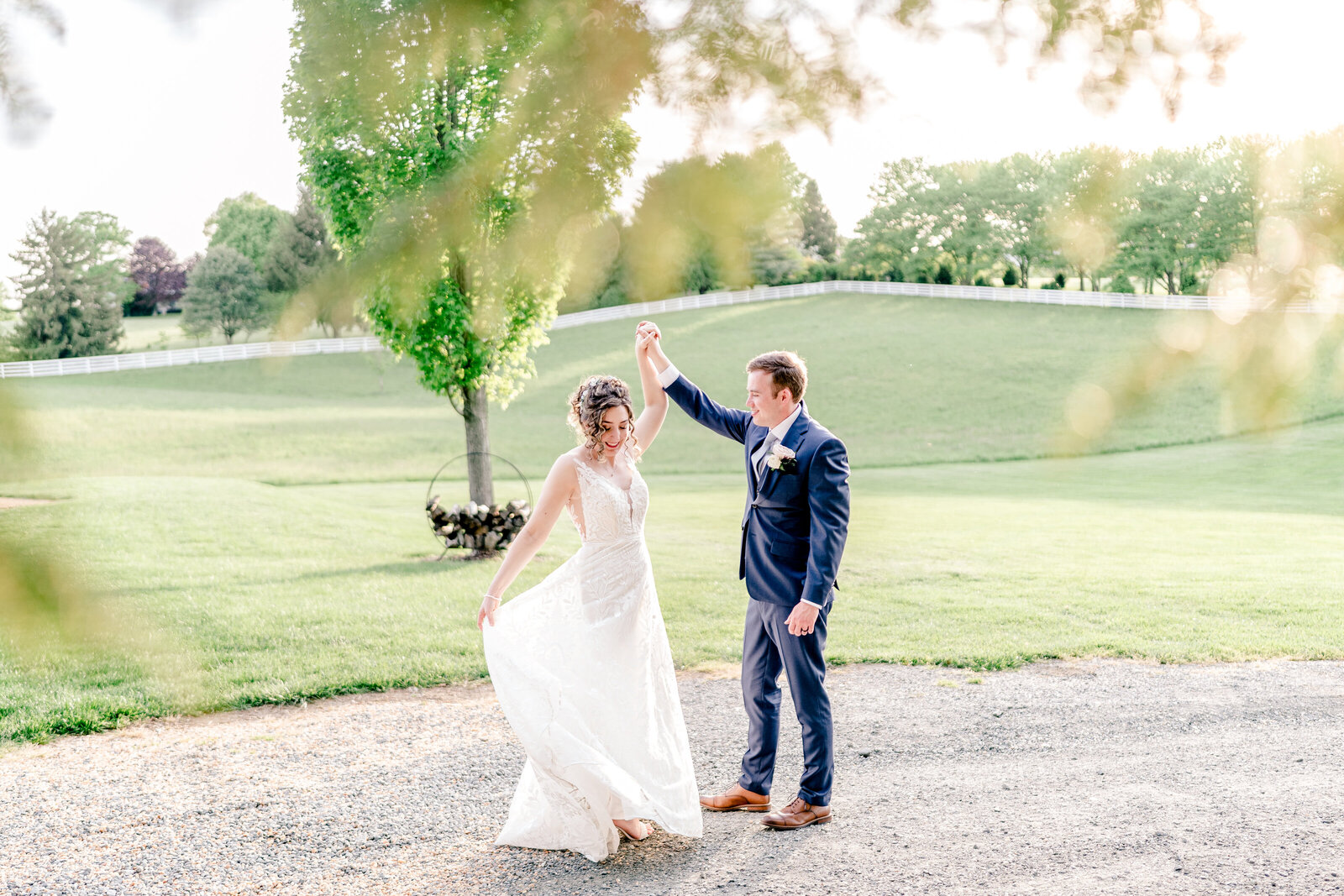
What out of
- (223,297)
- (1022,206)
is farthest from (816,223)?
(223,297)

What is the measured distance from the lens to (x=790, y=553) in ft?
14.0

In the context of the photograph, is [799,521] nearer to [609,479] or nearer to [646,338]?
[609,479]

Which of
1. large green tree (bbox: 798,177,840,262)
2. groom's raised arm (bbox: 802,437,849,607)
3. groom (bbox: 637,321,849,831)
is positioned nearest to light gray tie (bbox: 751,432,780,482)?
groom (bbox: 637,321,849,831)

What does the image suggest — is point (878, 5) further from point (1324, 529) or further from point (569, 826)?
point (1324, 529)

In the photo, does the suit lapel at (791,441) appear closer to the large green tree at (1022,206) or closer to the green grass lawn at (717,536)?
the green grass lawn at (717,536)

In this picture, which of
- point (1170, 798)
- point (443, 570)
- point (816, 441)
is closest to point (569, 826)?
point (816, 441)

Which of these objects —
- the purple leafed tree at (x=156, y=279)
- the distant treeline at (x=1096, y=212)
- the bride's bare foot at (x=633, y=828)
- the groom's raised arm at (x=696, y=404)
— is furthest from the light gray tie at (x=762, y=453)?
the purple leafed tree at (x=156, y=279)

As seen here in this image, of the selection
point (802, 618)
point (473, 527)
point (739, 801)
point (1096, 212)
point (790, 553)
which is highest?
point (1096, 212)

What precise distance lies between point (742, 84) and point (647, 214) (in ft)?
0.70

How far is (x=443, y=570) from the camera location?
11.8 meters

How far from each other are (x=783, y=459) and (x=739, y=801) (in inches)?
70.0

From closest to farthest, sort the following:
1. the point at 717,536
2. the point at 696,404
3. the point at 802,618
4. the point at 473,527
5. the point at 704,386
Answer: the point at 802,618
the point at 696,404
the point at 473,527
the point at 717,536
the point at 704,386

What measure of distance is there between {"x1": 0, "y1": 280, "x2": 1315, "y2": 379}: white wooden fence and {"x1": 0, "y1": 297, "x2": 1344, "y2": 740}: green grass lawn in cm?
3

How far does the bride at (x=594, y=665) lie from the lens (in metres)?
4.12
